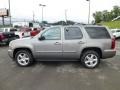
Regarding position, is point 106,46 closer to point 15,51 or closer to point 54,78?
point 54,78

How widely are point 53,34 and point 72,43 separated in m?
0.88

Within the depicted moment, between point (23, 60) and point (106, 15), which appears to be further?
point (106, 15)

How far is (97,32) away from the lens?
29.3ft

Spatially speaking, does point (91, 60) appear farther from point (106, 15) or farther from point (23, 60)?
point (106, 15)

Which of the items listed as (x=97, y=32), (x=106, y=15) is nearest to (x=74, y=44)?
(x=97, y=32)

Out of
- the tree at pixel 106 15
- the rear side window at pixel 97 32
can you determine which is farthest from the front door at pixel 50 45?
the tree at pixel 106 15

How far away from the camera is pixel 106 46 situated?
28.7ft

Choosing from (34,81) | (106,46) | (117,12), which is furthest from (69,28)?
(117,12)

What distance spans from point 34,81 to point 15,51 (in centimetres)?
288

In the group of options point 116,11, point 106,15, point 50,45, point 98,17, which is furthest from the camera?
point 98,17

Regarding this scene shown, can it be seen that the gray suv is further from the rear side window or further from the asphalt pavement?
the asphalt pavement

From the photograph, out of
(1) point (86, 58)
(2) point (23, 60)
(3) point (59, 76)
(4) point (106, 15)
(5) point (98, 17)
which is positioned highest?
(4) point (106, 15)

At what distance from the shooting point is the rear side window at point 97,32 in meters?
8.88

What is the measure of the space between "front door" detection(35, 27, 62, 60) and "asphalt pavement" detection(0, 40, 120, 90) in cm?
55
